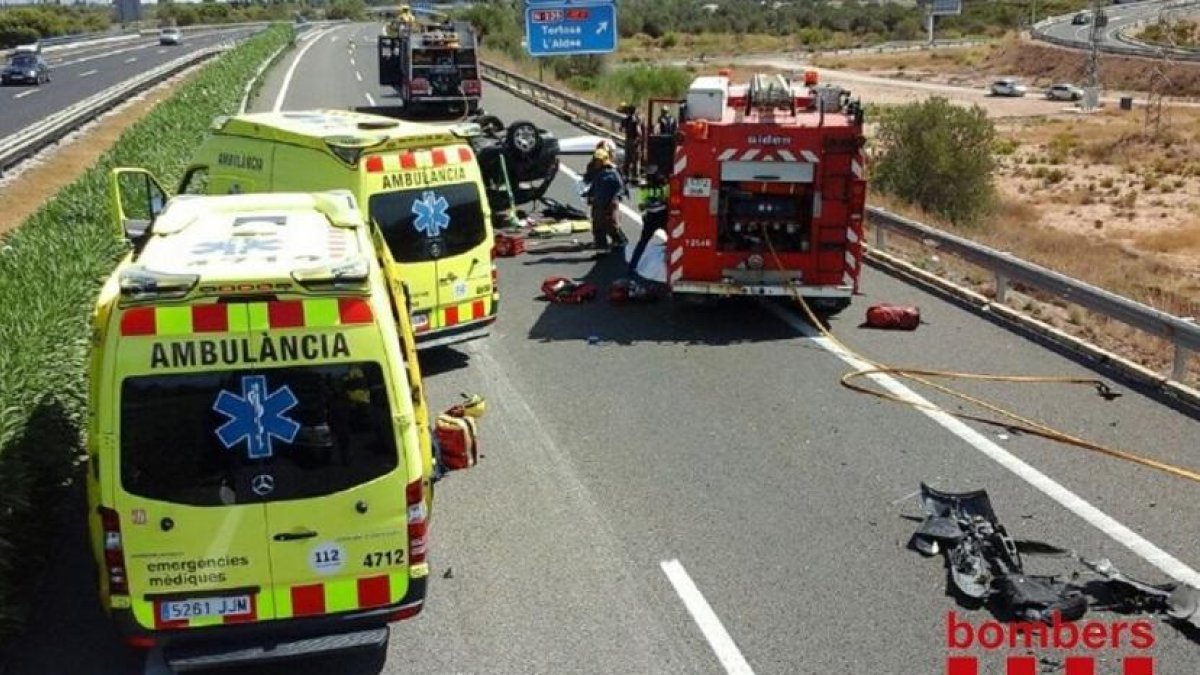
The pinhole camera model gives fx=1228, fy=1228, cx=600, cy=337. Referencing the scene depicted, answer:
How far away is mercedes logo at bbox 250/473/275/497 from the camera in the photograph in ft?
19.6

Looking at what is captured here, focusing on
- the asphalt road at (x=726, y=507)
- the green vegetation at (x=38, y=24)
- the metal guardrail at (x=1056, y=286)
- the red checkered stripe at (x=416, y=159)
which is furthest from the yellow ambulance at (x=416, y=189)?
the green vegetation at (x=38, y=24)

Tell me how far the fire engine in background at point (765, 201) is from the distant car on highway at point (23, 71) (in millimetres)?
45959

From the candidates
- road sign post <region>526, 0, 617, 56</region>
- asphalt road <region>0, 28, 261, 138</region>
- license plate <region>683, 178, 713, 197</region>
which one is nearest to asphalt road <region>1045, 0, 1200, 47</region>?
asphalt road <region>0, 28, 261, 138</region>

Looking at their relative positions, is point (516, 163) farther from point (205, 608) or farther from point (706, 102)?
point (205, 608)

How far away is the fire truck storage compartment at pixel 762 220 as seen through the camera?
45.0ft

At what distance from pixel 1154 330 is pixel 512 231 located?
10.2 meters

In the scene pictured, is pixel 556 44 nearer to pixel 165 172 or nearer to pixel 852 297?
pixel 165 172

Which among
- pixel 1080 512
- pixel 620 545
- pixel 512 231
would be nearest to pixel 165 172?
pixel 512 231

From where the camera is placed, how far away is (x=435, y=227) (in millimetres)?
11719

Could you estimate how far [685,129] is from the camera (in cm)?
1345

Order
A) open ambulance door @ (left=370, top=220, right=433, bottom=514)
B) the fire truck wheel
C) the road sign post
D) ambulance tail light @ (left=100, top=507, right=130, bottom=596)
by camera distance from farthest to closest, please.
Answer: the road sign post, the fire truck wheel, open ambulance door @ (left=370, top=220, right=433, bottom=514), ambulance tail light @ (left=100, top=507, right=130, bottom=596)

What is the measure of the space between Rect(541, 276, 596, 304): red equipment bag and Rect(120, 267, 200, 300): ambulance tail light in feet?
29.7

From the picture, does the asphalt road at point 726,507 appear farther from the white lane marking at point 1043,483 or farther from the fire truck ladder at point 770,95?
the fire truck ladder at point 770,95

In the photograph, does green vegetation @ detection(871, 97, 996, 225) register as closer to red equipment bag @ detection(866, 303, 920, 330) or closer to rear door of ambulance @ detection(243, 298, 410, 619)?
red equipment bag @ detection(866, 303, 920, 330)
